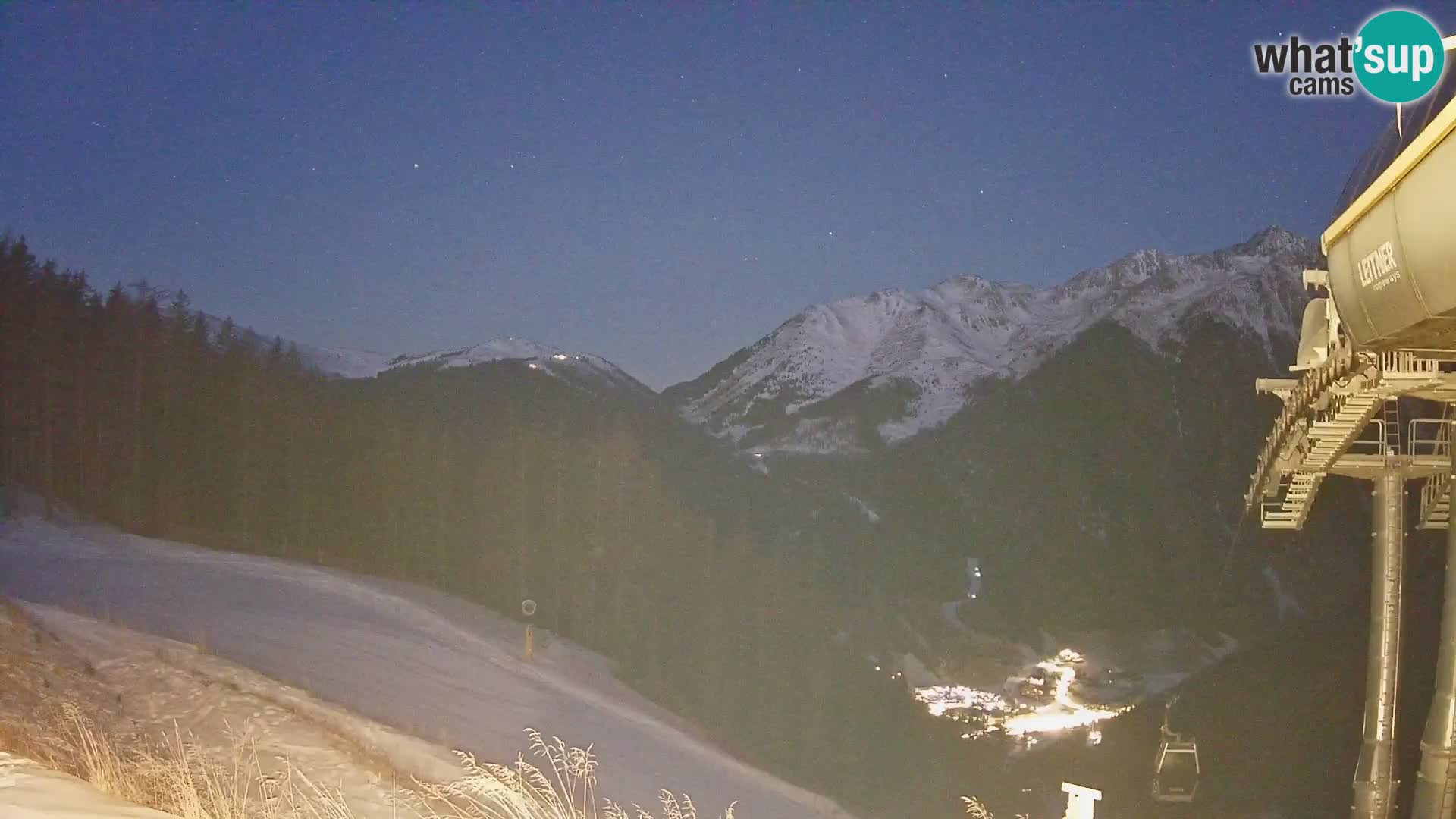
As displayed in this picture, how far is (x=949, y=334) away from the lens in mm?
114312

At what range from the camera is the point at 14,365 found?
37156mm

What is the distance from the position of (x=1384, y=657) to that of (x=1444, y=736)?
7.60ft

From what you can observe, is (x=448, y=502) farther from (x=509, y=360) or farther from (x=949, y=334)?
(x=949, y=334)

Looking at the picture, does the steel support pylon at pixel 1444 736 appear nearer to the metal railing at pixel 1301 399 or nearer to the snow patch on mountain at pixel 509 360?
the metal railing at pixel 1301 399

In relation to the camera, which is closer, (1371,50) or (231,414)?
(1371,50)

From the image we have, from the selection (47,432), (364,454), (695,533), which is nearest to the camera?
(47,432)

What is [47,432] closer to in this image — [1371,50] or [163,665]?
[163,665]

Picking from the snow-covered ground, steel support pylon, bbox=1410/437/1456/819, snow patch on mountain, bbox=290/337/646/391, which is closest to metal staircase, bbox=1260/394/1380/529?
steel support pylon, bbox=1410/437/1456/819

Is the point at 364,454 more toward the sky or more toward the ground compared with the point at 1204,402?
more toward the ground

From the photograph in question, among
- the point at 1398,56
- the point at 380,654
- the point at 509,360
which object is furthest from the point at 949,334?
the point at 1398,56

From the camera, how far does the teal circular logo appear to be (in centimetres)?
630

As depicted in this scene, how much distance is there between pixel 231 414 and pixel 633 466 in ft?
55.9

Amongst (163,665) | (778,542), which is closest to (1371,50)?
(163,665)

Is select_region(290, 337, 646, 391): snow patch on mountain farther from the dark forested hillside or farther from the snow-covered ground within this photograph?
the snow-covered ground
